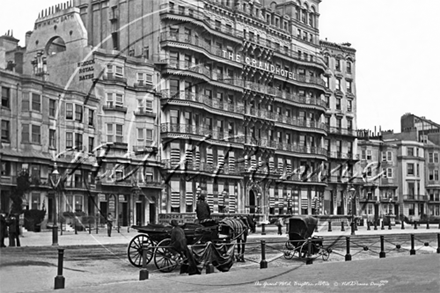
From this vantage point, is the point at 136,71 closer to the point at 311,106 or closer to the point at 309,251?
the point at 311,106

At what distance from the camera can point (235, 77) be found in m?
70.2

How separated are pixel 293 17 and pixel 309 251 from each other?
218 feet

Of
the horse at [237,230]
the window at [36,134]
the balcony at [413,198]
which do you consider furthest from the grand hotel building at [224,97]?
the horse at [237,230]

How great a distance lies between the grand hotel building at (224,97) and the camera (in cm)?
6094

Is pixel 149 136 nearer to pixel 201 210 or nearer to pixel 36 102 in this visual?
pixel 36 102

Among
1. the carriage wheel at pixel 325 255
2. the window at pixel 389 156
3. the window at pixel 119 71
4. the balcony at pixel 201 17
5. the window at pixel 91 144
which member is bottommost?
the carriage wheel at pixel 325 255

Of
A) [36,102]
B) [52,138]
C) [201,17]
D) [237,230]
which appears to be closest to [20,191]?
A: [52,138]

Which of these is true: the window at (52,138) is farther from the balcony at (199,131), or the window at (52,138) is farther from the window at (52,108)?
the balcony at (199,131)

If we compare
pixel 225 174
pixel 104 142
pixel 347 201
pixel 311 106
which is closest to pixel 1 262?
pixel 104 142

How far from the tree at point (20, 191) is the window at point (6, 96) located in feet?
17.1

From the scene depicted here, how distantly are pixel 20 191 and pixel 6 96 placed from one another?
8349mm

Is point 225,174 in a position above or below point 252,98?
below

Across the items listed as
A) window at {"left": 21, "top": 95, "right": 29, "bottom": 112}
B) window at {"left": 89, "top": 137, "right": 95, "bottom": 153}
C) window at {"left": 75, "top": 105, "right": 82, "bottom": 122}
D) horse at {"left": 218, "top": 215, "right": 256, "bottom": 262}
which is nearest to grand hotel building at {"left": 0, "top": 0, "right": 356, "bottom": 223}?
window at {"left": 89, "top": 137, "right": 95, "bottom": 153}

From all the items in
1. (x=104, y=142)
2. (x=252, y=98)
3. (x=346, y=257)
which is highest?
(x=252, y=98)
